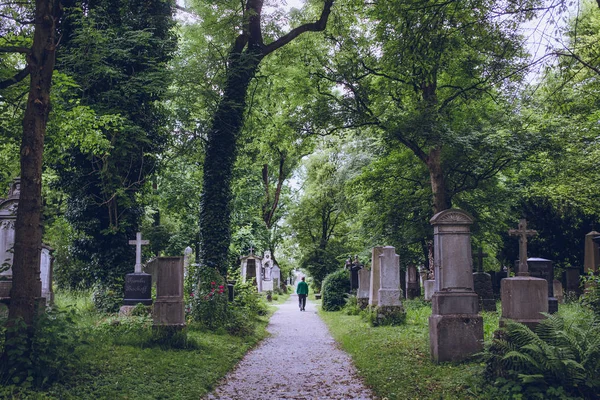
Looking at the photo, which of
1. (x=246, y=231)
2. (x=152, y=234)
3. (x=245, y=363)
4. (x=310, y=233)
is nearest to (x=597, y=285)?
(x=245, y=363)

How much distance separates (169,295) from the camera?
10.8 m

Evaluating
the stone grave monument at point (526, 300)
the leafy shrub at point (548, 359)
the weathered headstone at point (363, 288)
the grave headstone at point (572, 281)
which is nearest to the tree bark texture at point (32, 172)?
the leafy shrub at point (548, 359)

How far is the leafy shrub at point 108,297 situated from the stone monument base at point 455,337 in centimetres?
980

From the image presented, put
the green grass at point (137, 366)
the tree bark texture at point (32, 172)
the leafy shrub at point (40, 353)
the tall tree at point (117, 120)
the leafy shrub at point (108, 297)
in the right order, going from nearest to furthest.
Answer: the leafy shrub at point (40, 353)
the green grass at point (137, 366)
the tree bark texture at point (32, 172)
the leafy shrub at point (108, 297)
the tall tree at point (117, 120)

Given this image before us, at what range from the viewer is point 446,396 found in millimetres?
6539

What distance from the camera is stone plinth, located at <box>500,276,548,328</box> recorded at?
24.9ft

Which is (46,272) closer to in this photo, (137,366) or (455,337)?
(137,366)

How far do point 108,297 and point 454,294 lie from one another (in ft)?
34.2

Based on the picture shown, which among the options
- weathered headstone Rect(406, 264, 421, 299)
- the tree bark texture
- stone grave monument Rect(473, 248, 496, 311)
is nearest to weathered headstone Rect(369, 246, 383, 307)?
stone grave monument Rect(473, 248, 496, 311)

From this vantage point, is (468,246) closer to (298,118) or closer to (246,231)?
(298,118)

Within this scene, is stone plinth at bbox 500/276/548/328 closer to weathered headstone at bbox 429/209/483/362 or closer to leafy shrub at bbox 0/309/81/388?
weathered headstone at bbox 429/209/483/362

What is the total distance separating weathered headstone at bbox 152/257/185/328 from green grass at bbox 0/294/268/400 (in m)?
0.40

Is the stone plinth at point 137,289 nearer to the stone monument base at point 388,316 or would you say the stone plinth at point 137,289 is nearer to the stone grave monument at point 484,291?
the stone monument base at point 388,316

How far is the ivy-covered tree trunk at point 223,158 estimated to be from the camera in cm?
1480
